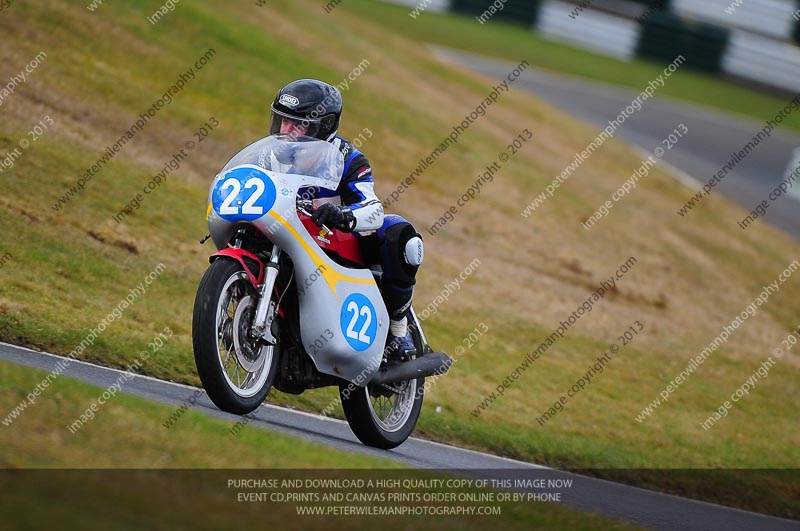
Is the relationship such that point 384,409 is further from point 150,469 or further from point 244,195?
point 150,469

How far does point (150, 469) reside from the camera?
5348mm

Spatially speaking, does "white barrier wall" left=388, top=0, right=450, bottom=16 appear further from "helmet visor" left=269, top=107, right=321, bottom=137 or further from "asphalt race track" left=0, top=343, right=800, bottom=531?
"helmet visor" left=269, top=107, right=321, bottom=137

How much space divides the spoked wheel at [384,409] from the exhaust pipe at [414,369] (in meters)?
0.12

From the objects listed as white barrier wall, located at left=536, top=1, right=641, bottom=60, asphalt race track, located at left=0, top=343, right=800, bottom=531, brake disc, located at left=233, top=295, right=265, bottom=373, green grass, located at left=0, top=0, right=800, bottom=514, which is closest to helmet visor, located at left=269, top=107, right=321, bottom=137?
brake disc, located at left=233, top=295, right=265, bottom=373

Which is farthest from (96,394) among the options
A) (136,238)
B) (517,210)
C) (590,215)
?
(590,215)

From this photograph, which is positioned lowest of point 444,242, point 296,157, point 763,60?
point 763,60

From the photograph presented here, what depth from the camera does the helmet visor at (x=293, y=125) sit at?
7.31 m

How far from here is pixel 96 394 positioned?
636cm

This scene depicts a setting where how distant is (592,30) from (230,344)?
39675 millimetres

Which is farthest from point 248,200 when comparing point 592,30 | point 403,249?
point 592,30

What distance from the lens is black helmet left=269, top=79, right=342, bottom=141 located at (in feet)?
23.9

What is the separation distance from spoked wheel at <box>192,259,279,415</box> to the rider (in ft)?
2.32

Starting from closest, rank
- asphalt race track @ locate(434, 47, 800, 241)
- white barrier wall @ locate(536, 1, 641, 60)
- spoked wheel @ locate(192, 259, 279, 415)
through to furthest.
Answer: spoked wheel @ locate(192, 259, 279, 415), asphalt race track @ locate(434, 47, 800, 241), white barrier wall @ locate(536, 1, 641, 60)

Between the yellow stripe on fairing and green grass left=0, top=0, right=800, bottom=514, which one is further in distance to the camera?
green grass left=0, top=0, right=800, bottom=514
